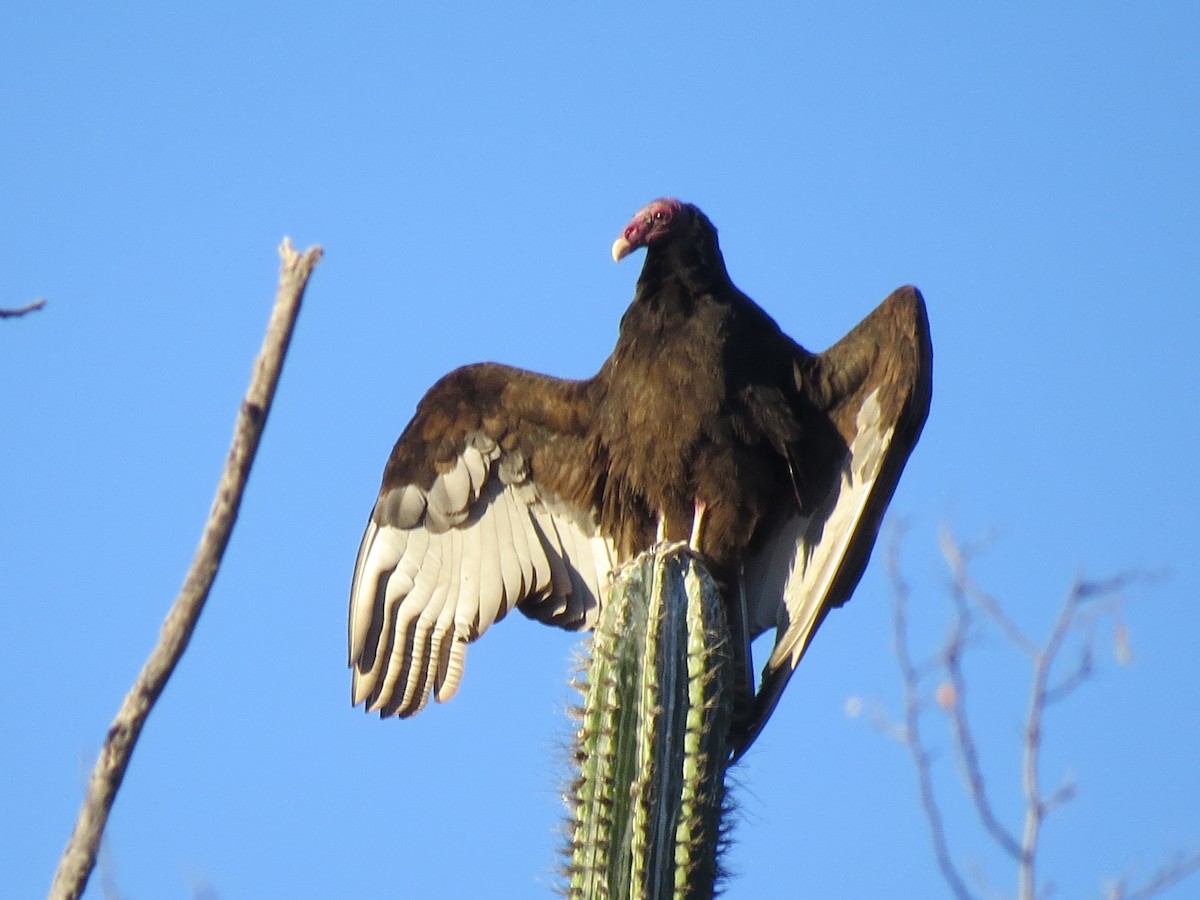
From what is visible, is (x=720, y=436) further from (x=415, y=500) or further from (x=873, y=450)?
(x=415, y=500)

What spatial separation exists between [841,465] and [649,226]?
0.95 m

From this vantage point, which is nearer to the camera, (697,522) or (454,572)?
(697,522)

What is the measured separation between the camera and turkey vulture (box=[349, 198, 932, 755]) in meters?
4.69

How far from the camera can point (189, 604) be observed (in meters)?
2.40

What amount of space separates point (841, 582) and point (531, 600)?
110 cm

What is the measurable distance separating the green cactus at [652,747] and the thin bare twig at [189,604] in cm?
115

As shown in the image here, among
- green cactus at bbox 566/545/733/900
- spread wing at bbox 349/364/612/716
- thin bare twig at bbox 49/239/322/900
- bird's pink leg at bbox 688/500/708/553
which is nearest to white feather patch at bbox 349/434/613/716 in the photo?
spread wing at bbox 349/364/612/716

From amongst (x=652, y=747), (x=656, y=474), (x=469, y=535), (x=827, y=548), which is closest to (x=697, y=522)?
(x=656, y=474)

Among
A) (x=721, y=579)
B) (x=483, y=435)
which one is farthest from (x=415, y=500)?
(x=721, y=579)

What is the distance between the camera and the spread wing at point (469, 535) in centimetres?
518

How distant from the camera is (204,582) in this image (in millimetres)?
2420

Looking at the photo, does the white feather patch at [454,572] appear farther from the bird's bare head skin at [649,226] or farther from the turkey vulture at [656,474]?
the bird's bare head skin at [649,226]

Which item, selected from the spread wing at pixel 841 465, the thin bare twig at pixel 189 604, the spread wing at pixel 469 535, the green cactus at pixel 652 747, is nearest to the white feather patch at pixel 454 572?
the spread wing at pixel 469 535

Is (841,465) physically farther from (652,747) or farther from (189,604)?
(189,604)
